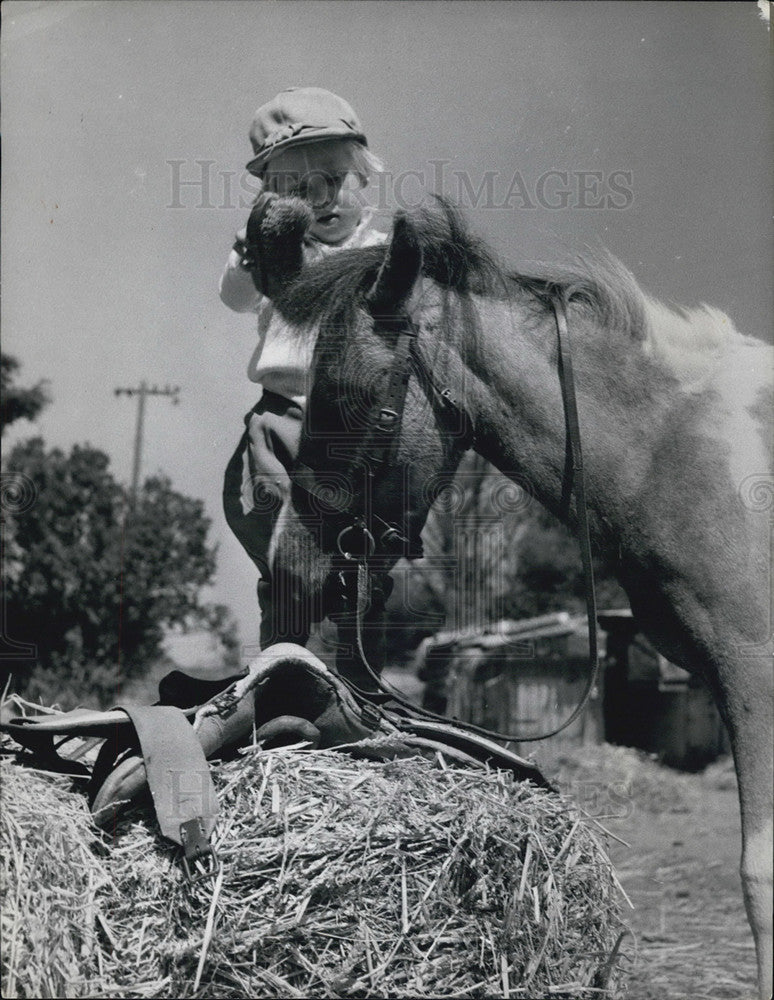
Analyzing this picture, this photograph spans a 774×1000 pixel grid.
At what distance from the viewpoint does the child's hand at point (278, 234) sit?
2906mm

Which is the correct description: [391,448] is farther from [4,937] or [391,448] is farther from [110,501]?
[110,501]

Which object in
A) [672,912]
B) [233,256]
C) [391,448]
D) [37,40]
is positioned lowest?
[672,912]

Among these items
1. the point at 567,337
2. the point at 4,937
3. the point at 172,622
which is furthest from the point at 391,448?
the point at 172,622

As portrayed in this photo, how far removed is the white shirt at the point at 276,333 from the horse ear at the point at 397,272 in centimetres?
24

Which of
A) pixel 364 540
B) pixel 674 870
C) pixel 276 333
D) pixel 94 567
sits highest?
pixel 276 333

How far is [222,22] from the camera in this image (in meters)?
3.17

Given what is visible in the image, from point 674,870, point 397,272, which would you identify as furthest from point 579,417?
point 674,870

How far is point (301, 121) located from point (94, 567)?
9.36 meters

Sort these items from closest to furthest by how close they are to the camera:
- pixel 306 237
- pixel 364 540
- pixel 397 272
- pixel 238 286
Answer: pixel 397 272
pixel 364 540
pixel 306 237
pixel 238 286

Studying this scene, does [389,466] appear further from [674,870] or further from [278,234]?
[674,870]

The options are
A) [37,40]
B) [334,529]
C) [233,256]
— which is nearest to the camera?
[334,529]

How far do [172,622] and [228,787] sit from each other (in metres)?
10.0

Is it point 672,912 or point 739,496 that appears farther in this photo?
point 672,912

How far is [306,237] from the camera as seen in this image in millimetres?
3139
